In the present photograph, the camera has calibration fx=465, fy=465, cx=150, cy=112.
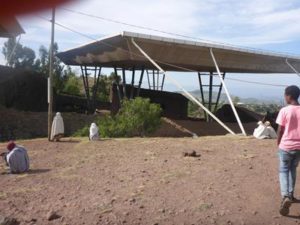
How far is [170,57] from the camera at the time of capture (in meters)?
23.0

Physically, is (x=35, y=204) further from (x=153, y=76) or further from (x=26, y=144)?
(x=153, y=76)

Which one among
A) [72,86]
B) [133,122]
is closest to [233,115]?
[72,86]

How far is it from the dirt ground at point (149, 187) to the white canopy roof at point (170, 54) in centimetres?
929

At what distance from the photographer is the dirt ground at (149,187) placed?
6168mm

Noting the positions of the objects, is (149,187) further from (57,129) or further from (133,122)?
(133,122)

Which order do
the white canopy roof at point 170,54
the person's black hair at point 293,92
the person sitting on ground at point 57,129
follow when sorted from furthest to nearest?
the white canopy roof at point 170,54 < the person sitting on ground at point 57,129 < the person's black hair at point 293,92

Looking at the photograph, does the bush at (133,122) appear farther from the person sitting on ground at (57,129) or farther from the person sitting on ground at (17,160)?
A: the person sitting on ground at (17,160)

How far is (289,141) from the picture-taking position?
6.12 metres

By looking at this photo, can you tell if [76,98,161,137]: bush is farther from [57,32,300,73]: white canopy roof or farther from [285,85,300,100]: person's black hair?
[285,85,300,100]: person's black hair

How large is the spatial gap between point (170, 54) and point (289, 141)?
54.7 feet

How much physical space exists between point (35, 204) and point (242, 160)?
4.64 m

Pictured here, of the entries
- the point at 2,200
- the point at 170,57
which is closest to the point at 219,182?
the point at 2,200

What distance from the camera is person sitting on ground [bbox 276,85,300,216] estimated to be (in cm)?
610

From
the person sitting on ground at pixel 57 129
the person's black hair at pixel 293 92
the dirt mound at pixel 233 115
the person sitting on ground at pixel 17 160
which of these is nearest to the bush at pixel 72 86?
the dirt mound at pixel 233 115
